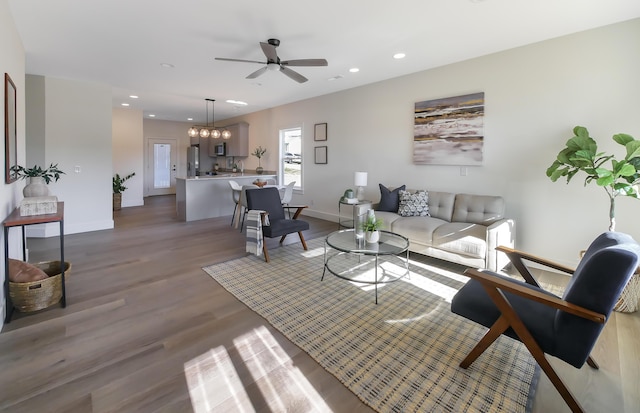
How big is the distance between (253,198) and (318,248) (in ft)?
4.02

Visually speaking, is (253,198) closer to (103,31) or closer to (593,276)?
(103,31)

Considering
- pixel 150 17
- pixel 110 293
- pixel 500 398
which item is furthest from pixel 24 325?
pixel 500 398

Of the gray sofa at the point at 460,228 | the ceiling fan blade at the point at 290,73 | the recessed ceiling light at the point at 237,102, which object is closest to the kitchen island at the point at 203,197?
the recessed ceiling light at the point at 237,102

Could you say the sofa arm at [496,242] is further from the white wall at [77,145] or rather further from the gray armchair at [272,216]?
the white wall at [77,145]

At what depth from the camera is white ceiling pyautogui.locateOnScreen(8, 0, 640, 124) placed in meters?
2.82

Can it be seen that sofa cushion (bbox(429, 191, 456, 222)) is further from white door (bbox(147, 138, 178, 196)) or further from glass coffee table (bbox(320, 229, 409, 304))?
white door (bbox(147, 138, 178, 196))

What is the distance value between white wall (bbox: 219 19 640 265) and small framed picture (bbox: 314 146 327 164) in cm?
141

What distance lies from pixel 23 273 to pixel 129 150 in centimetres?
695

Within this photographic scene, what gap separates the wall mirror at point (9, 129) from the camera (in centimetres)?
263

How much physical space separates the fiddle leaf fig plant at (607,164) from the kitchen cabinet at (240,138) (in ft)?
24.7

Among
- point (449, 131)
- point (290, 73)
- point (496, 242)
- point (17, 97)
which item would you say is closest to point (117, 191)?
point (17, 97)

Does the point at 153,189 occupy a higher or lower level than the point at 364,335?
higher

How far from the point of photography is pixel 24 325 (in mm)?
2398

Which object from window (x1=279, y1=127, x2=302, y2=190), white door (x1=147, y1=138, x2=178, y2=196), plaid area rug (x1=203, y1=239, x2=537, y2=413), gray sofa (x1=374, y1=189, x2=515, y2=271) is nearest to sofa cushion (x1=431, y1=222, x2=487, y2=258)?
gray sofa (x1=374, y1=189, x2=515, y2=271)
